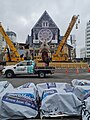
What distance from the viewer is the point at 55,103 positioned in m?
6.20

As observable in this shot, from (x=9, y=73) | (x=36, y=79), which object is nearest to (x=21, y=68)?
(x=9, y=73)

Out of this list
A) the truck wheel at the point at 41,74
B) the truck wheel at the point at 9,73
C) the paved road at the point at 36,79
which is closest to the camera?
the paved road at the point at 36,79

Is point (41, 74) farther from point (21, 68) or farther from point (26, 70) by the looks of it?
point (21, 68)

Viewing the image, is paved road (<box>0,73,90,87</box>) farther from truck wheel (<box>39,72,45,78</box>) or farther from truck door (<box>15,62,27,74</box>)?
truck door (<box>15,62,27,74</box>)

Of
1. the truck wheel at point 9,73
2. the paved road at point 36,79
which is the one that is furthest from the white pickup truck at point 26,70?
the paved road at point 36,79

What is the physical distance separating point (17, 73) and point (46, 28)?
84.2m

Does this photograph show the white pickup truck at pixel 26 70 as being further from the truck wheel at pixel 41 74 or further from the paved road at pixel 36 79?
the paved road at pixel 36 79

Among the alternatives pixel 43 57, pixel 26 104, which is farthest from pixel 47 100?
pixel 43 57

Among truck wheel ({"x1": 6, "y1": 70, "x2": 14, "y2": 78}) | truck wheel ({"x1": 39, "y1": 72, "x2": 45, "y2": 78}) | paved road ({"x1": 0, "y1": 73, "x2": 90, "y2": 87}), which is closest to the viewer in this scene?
paved road ({"x1": 0, "y1": 73, "x2": 90, "y2": 87})

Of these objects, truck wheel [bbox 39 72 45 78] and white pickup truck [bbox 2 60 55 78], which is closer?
white pickup truck [bbox 2 60 55 78]

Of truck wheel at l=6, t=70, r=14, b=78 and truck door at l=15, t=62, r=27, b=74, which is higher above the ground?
truck door at l=15, t=62, r=27, b=74

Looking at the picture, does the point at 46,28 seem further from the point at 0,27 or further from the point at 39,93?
the point at 39,93

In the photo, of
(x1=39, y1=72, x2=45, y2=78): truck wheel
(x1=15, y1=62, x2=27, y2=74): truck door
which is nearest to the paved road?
(x1=39, y1=72, x2=45, y2=78): truck wheel

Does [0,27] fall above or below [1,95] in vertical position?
above
